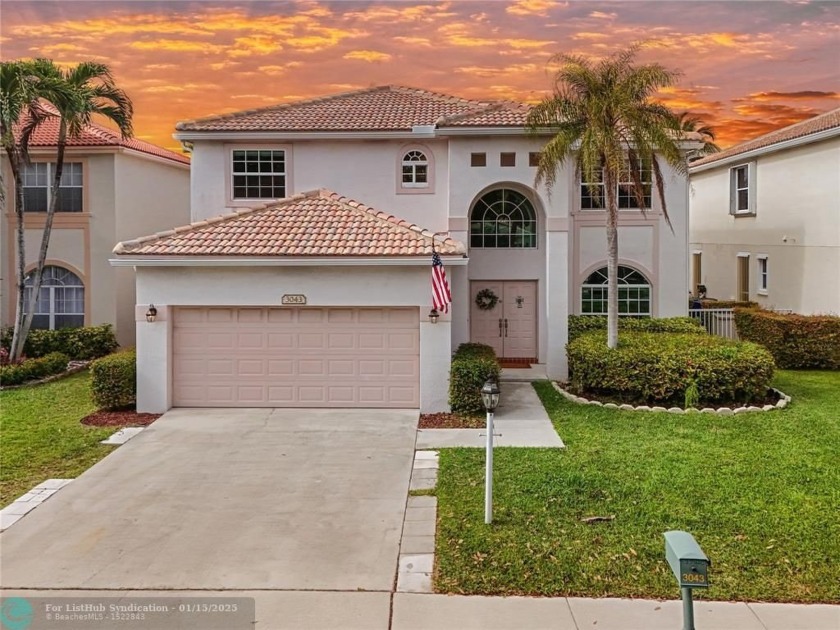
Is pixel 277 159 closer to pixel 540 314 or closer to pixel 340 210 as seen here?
pixel 340 210

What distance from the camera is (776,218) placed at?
2386cm

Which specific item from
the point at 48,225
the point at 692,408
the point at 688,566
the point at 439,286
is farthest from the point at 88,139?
the point at 688,566

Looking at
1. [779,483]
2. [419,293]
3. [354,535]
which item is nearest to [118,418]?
[419,293]

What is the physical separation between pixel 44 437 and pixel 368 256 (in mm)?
6752

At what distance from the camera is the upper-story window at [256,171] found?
19109 mm

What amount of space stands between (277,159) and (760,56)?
16.4 meters

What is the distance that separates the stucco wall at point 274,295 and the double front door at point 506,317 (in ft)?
18.1

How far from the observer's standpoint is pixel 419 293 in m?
13.9

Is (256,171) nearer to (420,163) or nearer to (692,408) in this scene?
(420,163)

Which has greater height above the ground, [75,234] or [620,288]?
[75,234]

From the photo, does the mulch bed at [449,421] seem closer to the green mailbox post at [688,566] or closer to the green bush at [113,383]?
the green bush at [113,383]

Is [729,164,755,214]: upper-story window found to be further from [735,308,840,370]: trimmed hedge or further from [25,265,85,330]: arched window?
[25,265,85,330]: arched window

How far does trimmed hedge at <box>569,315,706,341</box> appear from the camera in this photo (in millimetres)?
18312

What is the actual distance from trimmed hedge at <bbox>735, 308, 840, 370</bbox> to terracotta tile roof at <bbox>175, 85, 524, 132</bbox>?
946 centimetres
